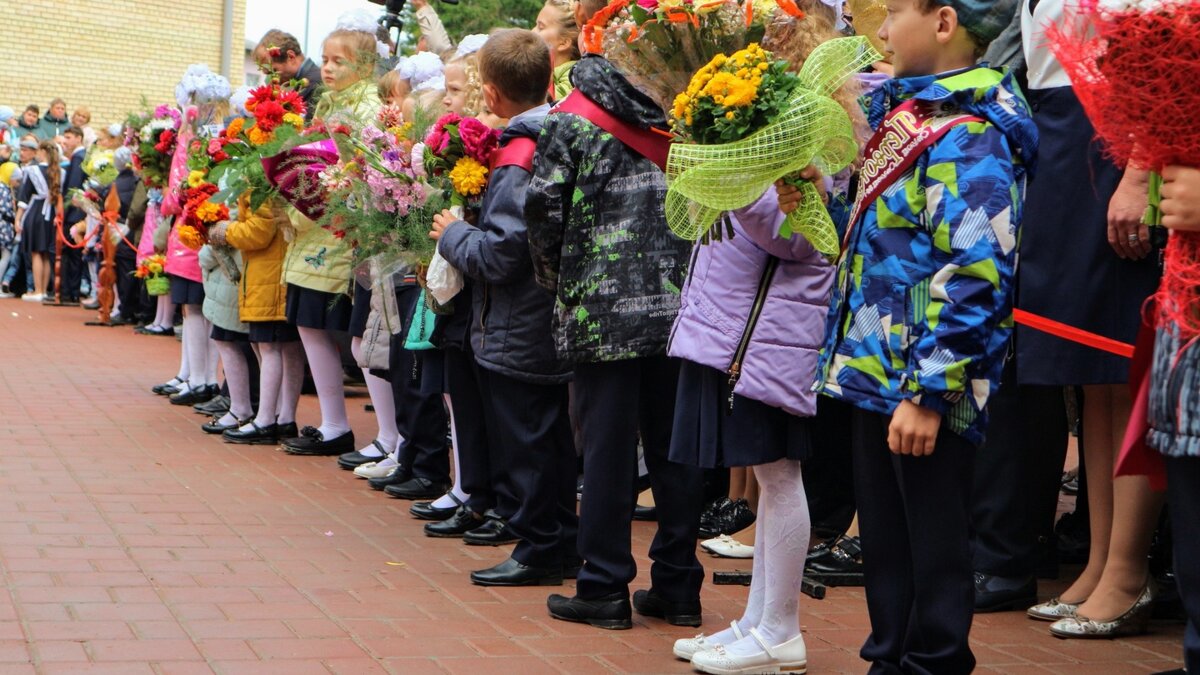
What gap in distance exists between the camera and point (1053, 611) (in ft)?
15.9

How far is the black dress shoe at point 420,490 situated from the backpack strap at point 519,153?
2442mm

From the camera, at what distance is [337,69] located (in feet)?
26.5

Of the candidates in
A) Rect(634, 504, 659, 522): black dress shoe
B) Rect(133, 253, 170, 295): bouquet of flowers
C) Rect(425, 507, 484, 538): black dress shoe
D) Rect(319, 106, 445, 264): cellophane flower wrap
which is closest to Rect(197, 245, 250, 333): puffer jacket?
Rect(133, 253, 170, 295): bouquet of flowers

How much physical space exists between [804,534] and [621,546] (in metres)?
0.79

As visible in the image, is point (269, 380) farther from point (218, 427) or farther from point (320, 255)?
point (320, 255)

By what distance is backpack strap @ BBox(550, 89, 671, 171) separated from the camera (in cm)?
458

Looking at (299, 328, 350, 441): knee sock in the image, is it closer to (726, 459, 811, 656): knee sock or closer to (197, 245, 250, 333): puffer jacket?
(197, 245, 250, 333): puffer jacket

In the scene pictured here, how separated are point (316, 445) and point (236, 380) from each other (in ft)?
3.40

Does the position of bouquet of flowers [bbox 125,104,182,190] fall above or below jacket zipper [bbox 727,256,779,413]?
above

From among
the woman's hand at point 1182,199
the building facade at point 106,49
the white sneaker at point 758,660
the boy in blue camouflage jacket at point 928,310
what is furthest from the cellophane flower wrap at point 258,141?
the building facade at point 106,49

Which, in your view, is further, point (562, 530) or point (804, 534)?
point (562, 530)

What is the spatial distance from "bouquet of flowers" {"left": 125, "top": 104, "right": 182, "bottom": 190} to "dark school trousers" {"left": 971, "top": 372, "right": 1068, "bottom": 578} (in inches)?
268

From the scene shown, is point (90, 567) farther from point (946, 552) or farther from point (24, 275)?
point (24, 275)

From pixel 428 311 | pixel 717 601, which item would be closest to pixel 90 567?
pixel 428 311
